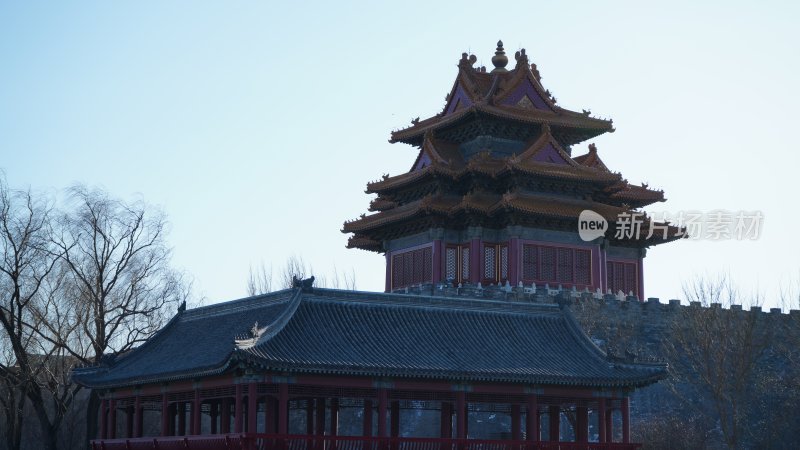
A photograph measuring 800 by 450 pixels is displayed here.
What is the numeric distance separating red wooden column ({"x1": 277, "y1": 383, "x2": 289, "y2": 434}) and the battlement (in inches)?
655

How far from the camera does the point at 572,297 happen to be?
49.5 m

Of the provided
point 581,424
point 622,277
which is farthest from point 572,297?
point 581,424

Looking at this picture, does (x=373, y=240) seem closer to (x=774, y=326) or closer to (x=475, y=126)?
(x=475, y=126)

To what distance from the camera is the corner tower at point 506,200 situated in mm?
52781

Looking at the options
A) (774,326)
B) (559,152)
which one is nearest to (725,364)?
(774,326)

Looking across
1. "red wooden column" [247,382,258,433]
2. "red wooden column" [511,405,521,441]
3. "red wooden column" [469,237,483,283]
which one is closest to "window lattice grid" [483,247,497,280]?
"red wooden column" [469,237,483,283]

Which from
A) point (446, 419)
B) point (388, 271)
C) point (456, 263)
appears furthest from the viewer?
point (388, 271)

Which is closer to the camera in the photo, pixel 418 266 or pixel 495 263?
pixel 495 263

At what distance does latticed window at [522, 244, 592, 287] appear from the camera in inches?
2061

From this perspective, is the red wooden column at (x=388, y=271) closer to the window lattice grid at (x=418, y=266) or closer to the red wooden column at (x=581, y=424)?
the window lattice grid at (x=418, y=266)

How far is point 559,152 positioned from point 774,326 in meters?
11.7

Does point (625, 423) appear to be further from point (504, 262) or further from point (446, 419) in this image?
point (504, 262)

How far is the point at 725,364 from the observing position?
4678 cm

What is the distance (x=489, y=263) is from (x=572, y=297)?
15.7 feet
